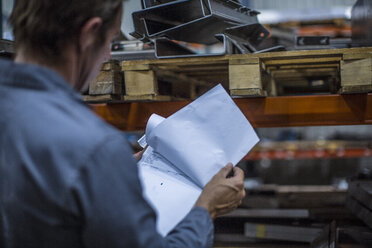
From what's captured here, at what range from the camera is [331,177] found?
742 centimetres

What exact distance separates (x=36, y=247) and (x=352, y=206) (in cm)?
223

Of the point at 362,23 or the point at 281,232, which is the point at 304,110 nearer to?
the point at 281,232

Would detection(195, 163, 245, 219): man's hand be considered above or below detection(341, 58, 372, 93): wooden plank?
below

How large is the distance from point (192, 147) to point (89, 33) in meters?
0.64

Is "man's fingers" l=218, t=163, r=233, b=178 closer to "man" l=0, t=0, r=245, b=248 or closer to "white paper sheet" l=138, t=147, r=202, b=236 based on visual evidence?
"white paper sheet" l=138, t=147, r=202, b=236

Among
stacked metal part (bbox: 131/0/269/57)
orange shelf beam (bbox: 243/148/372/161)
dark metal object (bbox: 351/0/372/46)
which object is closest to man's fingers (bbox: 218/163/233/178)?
stacked metal part (bbox: 131/0/269/57)

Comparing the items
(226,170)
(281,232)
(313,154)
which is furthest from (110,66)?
(313,154)

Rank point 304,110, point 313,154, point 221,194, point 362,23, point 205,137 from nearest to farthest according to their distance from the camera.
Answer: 1. point 221,194
2. point 205,137
3. point 304,110
4. point 362,23
5. point 313,154

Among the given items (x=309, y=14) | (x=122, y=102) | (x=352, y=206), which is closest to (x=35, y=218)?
(x=122, y=102)

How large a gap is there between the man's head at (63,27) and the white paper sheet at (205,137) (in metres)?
0.53

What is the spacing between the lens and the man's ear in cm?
113

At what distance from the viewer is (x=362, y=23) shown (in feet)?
8.86

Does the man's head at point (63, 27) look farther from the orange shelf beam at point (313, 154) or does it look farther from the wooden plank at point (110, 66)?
the orange shelf beam at point (313, 154)

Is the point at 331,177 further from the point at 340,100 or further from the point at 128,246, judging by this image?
the point at 128,246
